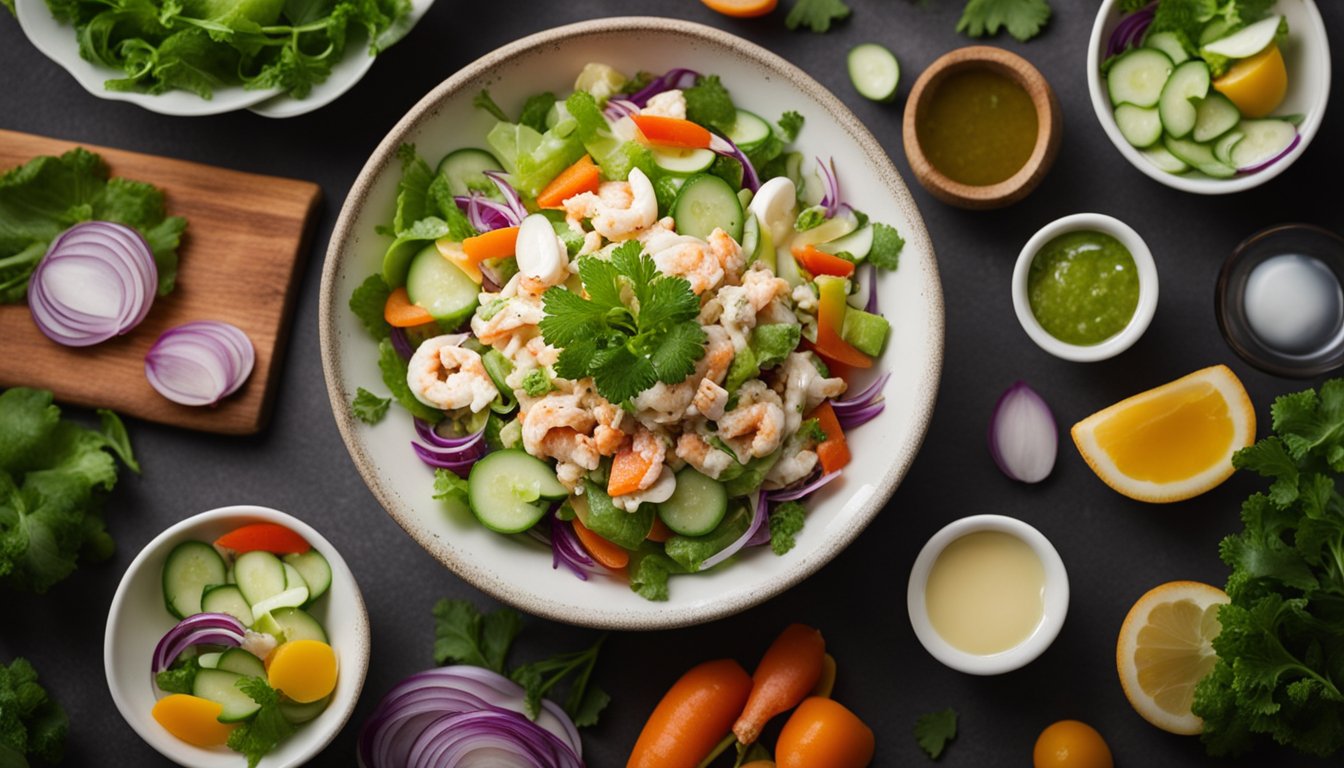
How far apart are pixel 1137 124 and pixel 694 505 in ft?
6.84

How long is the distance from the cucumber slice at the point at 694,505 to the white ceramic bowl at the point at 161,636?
1.16 metres

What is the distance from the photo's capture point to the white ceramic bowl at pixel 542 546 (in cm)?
346

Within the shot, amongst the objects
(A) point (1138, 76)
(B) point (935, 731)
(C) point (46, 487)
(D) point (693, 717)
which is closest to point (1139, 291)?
(A) point (1138, 76)

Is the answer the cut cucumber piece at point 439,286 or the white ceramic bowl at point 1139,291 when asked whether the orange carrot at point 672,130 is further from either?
the white ceramic bowl at point 1139,291

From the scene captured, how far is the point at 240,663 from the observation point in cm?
388

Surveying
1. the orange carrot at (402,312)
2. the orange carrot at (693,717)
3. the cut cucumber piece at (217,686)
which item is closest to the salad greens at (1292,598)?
the orange carrot at (693,717)

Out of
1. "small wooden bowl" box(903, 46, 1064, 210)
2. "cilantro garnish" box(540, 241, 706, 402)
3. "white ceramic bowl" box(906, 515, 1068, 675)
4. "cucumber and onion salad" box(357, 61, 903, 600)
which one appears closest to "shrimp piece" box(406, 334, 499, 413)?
"cucumber and onion salad" box(357, 61, 903, 600)

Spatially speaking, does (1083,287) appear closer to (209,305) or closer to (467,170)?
(467,170)

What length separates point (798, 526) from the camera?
11.6 ft

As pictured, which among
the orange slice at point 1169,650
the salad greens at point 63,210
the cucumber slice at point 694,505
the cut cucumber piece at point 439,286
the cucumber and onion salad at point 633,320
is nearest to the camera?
the cucumber and onion salad at point 633,320

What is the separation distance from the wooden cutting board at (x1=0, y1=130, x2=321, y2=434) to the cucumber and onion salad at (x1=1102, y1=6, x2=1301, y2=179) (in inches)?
116

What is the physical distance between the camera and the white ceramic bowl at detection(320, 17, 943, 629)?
346 centimetres

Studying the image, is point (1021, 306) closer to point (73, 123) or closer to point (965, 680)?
point (965, 680)

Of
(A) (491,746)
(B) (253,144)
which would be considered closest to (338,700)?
(A) (491,746)
